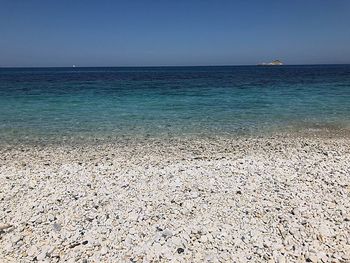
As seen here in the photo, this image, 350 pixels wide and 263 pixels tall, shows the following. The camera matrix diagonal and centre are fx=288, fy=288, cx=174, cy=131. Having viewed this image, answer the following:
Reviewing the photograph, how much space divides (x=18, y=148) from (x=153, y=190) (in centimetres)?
669

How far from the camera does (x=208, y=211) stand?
5465 millimetres

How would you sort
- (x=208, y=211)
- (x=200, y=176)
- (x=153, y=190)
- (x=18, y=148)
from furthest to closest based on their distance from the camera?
(x=18, y=148) < (x=200, y=176) < (x=153, y=190) < (x=208, y=211)

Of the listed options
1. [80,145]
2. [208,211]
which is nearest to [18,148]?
[80,145]

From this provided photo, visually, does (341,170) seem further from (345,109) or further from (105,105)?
(105,105)

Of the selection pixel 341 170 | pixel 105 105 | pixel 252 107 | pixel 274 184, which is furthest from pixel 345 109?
pixel 105 105

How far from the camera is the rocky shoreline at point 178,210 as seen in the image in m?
4.43

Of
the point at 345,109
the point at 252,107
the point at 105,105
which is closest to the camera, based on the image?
the point at 345,109

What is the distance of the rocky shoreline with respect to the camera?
14.5 feet

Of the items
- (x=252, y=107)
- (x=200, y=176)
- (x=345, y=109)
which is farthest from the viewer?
(x=252, y=107)

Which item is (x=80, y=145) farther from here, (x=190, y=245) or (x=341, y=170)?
(x=341, y=170)

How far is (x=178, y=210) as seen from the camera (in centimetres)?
551

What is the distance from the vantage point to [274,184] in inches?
257

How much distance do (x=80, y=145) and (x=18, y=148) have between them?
2.17 meters

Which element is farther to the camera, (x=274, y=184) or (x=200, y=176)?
(x=200, y=176)
